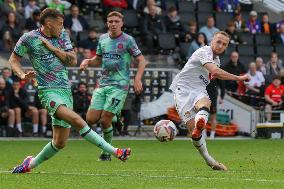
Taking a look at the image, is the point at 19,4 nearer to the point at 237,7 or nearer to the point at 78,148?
the point at 237,7

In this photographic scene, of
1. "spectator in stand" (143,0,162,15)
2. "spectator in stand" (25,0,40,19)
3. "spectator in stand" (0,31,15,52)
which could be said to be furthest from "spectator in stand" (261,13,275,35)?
"spectator in stand" (0,31,15,52)

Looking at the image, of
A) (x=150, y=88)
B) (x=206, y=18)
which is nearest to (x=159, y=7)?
(x=206, y=18)

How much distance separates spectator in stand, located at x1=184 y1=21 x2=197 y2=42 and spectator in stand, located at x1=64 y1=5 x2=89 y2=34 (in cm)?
307

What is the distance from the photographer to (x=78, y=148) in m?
22.9

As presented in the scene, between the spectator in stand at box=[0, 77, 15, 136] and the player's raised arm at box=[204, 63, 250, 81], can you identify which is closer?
the player's raised arm at box=[204, 63, 250, 81]

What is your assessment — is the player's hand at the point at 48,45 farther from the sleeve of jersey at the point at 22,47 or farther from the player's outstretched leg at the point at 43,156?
the player's outstretched leg at the point at 43,156

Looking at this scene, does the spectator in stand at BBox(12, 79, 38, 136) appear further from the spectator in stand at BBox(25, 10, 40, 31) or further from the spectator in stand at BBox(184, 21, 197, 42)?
the spectator in stand at BBox(184, 21, 197, 42)

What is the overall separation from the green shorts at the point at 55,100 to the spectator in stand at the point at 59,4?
1497 cm

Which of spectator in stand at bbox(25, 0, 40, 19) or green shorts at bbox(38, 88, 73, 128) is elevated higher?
spectator in stand at bbox(25, 0, 40, 19)

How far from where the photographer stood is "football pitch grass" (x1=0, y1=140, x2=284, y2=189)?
493 inches

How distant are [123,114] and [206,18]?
6460 millimetres

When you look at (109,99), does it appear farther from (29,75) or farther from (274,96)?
(274,96)

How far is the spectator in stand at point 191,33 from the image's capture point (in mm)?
31491

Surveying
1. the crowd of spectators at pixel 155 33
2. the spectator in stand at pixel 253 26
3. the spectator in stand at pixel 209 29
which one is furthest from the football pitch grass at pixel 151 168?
the spectator in stand at pixel 253 26
